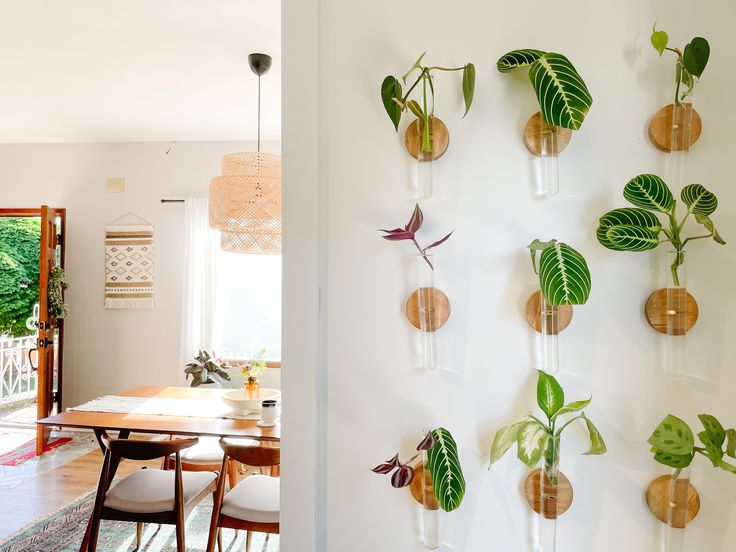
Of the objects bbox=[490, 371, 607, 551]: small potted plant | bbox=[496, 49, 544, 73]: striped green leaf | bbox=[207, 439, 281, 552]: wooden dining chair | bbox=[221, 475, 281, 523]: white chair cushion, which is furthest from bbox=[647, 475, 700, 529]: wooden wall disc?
bbox=[221, 475, 281, 523]: white chair cushion

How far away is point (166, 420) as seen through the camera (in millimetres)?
2791

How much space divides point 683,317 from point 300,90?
3.09 feet

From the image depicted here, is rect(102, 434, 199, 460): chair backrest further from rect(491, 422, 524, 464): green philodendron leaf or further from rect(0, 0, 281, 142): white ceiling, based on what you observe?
rect(0, 0, 281, 142): white ceiling

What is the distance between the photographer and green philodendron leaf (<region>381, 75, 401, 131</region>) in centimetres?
110

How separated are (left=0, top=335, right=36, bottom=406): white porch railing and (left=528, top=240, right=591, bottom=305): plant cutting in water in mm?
6702

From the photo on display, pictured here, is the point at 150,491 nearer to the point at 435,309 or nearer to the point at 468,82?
the point at 435,309

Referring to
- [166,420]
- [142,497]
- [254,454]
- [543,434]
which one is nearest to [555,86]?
[543,434]

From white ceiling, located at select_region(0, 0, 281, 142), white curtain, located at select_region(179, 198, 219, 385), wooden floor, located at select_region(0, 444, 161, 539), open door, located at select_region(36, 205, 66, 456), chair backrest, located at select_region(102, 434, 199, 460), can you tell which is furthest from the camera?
white curtain, located at select_region(179, 198, 219, 385)

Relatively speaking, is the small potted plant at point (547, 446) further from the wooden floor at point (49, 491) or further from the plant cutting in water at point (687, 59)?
the wooden floor at point (49, 491)

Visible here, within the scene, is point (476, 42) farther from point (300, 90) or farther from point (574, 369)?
point (574, 369)

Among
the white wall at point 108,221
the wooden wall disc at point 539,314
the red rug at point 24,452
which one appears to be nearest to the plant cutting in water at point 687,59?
the wooden wall disc at point 539,314

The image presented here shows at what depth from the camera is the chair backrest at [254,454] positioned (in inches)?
86.2

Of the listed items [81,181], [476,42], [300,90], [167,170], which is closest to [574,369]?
[476,42]

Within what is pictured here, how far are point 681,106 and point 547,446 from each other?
73cm
